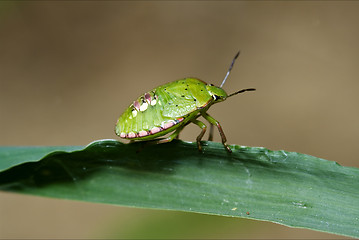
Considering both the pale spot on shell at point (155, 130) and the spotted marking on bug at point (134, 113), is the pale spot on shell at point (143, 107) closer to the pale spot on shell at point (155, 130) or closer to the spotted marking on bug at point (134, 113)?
the spotted marking on bug at point (134, 113)

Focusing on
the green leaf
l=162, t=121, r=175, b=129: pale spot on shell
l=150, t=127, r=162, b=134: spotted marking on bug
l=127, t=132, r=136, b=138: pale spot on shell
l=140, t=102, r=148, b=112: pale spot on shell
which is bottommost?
the green leaf

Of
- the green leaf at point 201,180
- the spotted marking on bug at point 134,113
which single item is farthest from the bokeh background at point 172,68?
the green leaf at point 201,180

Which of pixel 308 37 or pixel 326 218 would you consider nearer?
pixel 326 218

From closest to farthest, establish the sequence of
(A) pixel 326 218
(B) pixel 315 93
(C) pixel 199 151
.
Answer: (A) pixel 326 218, (C) pixel 199 151, (B) pixel 315 93

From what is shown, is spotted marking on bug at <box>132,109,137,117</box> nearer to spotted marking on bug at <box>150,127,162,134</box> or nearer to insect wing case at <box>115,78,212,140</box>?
insect wing case at <box>115,78,212,140</box>

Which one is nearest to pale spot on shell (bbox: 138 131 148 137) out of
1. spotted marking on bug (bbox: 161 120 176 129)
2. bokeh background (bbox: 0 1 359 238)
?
spotted marking on bug (bbox: 161 120 176 129)

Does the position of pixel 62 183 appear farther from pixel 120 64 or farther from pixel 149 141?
pixel 120 64

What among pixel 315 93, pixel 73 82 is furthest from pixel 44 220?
pixel 315 93
